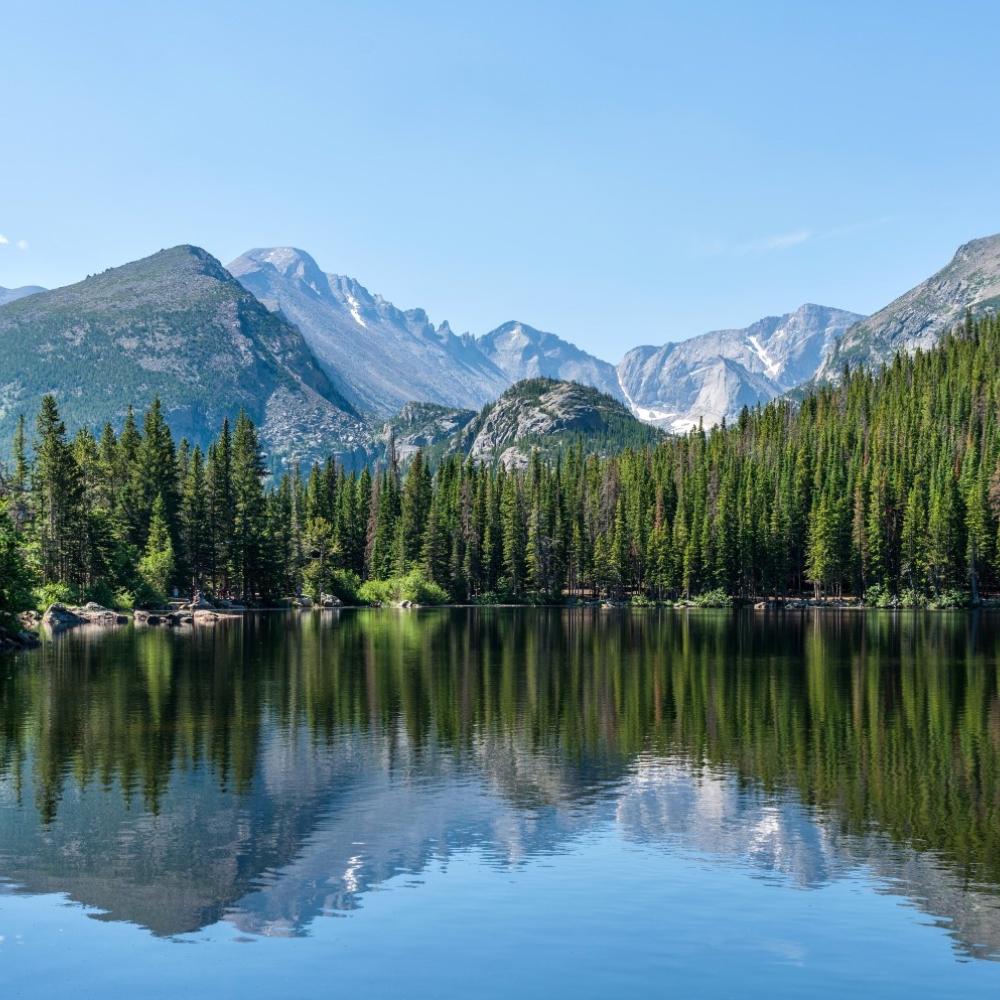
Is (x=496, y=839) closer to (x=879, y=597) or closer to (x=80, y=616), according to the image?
(x=80, y=616)

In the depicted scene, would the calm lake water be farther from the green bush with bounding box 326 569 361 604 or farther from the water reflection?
the green bush with bounding box 326 569 361 604

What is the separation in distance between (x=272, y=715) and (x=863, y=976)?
109ft

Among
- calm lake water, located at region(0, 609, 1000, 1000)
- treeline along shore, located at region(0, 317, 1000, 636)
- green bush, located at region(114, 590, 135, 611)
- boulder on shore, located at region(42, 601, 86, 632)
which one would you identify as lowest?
calm lake water, located at region(0, 609, 1000, 1000)

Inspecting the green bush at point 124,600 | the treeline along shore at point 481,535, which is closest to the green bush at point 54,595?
the treeline along shore at point 481,535

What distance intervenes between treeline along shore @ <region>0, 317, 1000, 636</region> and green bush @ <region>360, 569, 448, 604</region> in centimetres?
33

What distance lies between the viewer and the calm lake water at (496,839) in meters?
19.6

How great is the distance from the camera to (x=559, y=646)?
90.6m

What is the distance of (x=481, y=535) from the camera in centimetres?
19300

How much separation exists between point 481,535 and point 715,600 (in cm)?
4304

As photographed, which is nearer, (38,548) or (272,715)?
(272,715)

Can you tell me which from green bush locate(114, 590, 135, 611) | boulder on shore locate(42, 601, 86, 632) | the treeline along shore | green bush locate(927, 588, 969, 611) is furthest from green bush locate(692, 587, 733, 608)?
boulder on shore locate(42, 601, 86, 632)

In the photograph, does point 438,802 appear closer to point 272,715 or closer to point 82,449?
point 272,715

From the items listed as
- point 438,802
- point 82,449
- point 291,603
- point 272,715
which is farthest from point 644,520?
point 438,802

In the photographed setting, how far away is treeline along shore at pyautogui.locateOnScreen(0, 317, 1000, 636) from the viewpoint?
4904 inches
